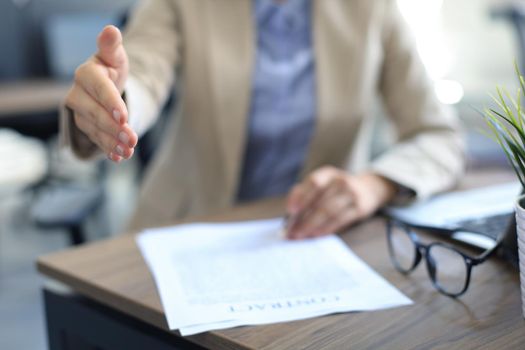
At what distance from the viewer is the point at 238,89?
1141 mm

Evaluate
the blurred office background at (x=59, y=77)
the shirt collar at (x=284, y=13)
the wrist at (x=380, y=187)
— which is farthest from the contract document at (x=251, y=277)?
the blurred office background at (x=59, y=77)

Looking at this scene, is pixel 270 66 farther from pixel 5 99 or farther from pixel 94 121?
pixel 5 99

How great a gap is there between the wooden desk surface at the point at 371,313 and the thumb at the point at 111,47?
0.23 metres

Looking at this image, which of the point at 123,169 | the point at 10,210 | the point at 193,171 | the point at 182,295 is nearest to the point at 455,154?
the point at 193,171

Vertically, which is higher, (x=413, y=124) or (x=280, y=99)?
(x=280, y=99)

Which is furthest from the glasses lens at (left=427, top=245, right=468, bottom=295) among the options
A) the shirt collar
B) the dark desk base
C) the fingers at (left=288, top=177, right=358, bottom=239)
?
the shirt collar

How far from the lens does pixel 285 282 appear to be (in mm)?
689

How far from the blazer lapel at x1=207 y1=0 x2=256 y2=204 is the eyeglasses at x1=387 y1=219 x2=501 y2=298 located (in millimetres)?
393

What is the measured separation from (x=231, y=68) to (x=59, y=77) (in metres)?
2.38

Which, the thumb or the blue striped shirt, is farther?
the blue striped shirt

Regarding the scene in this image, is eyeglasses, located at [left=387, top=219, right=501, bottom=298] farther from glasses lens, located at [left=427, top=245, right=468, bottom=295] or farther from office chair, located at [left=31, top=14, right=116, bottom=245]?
office chair, located at [left=31, top=14, right=116, bottom=245]

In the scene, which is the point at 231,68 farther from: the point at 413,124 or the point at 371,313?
the point at 371,313

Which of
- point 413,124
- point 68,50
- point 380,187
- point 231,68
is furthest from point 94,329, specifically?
point 68,50

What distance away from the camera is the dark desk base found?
66 centimetres
